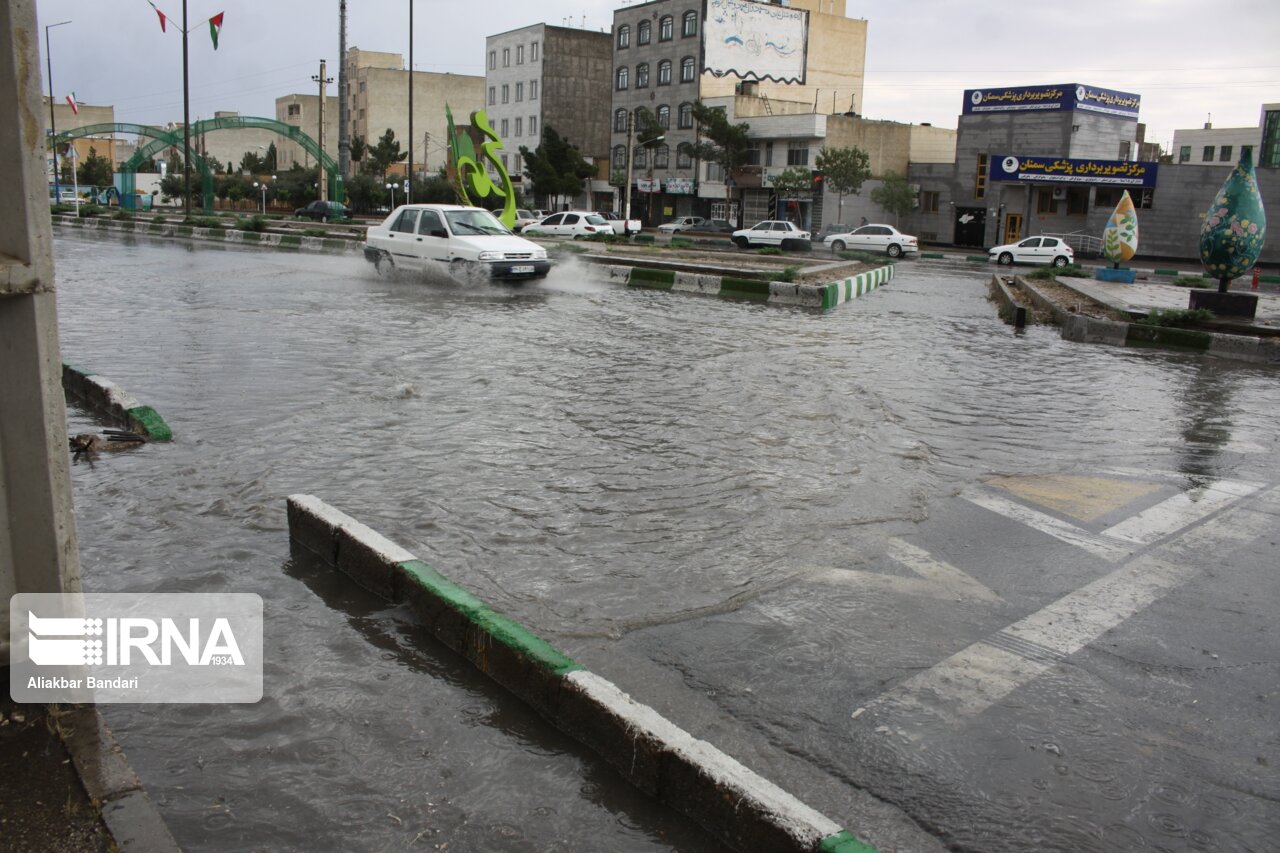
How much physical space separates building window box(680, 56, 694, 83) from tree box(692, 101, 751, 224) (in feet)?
14.1

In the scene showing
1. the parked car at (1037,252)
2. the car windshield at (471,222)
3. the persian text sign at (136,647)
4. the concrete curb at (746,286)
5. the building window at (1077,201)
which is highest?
the building window at (1077,201)

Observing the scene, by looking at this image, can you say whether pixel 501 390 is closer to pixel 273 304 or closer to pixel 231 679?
pixel 231 679

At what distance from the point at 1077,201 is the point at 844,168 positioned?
11246 millimetres

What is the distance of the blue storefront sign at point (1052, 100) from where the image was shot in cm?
4938

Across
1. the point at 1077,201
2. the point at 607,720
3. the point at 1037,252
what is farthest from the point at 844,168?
the point at 607,720

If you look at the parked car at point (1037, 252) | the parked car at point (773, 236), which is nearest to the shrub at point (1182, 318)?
the parked car at point (1037, 252)

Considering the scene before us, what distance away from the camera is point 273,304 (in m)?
16.6

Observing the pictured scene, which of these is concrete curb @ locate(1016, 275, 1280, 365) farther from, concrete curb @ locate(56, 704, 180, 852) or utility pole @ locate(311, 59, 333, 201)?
utility pole @ locate(311, 59, 333, 201)

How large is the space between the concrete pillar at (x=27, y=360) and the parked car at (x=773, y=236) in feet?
139

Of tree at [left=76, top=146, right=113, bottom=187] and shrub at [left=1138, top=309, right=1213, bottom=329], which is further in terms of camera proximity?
tree at [left=76, top=146, right=113, bottom=187]

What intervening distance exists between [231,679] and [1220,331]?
1568 cm

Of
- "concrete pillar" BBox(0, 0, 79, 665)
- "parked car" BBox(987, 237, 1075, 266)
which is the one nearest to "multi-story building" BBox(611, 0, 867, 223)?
"parked car" BBox(987, 237, 1075, 266)

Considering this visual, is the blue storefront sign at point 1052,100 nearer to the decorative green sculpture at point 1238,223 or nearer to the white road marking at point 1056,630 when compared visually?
the decorative green sculpture at point 1238,223

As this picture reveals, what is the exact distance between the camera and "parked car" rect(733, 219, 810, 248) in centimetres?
4469
